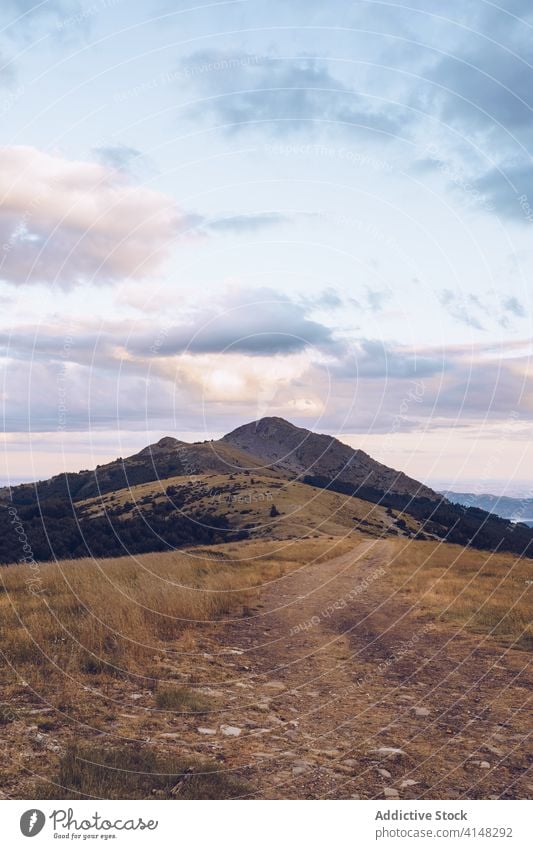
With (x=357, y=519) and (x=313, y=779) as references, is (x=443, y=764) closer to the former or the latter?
(x=313, y=779)

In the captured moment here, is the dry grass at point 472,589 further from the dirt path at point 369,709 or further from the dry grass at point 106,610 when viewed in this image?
the dry grass at point 106,610

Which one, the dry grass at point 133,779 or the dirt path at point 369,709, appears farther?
the dirt path at point 369,709

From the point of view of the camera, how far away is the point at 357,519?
4624 inches

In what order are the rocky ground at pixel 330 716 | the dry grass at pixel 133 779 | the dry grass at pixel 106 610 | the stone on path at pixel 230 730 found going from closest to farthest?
the dry grass at pixel 133 779 → the rocky ground at pixel 330 716 → the stone on path at pixel 230 730 → the dry grass at pixel 106 610

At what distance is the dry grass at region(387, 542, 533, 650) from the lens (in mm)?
16828

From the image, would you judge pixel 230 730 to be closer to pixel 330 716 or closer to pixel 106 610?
pixel 330 716

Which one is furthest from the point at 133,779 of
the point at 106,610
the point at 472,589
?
the point at 472,589

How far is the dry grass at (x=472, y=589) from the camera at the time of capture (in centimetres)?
1683

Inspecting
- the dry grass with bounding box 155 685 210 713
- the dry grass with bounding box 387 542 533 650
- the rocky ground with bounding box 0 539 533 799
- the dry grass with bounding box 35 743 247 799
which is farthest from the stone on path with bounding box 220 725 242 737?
the dry grass with bounding box 387 542 533 650

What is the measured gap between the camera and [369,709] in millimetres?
10266

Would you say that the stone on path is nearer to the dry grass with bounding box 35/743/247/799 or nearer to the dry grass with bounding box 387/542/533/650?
the dry grass with bounding box 35/743/247/799

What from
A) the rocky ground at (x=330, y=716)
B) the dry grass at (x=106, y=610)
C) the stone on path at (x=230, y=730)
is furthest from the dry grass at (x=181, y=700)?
the dry grass at (x=106, y=610)

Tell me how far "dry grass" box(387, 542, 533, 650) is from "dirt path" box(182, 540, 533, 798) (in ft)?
3.87

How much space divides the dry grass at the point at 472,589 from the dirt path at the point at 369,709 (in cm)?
118
